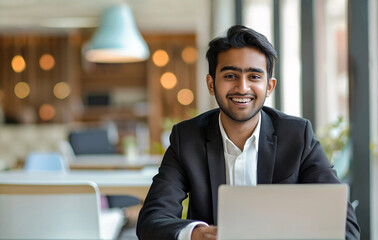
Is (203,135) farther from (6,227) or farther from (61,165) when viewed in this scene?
(61,165)

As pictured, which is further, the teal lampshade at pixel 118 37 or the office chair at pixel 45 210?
the teal lampshade at pixel 118 37

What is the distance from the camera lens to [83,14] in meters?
9.31

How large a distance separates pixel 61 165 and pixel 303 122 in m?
2.74

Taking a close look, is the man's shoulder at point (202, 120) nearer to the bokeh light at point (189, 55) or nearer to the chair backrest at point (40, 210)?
the chair backrest at point (40, 210)

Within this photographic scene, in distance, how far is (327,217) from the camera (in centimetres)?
→ 106

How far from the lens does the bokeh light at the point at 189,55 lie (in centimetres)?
1154

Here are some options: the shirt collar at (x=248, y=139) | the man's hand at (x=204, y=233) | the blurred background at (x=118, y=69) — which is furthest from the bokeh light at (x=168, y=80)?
the man's hand at (x=204, y=233)

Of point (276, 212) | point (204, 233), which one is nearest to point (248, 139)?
point (204, 233)

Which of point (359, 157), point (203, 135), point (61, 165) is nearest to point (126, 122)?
point (61, 165)

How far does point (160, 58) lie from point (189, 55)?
71cm

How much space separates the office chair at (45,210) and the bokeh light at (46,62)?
32.5 feet

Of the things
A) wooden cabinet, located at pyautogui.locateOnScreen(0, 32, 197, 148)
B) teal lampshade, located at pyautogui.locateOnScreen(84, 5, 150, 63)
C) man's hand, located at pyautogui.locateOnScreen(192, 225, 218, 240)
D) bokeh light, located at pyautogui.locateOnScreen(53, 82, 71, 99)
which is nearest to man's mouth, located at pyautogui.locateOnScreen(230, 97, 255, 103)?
man's hand, located at pyautogui.locateOnScreen(192, 225, 218, 240)

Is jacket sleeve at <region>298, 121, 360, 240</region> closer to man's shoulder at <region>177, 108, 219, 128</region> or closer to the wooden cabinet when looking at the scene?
man's shoulder at <region>177, 108, 219, 128</region>

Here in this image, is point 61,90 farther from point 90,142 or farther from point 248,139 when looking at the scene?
point 248,139
